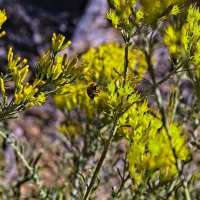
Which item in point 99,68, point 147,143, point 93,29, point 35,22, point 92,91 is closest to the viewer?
point 147,143

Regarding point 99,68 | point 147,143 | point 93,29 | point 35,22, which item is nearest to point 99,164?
point 147,143

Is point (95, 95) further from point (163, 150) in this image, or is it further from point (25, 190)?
point (25, 190)

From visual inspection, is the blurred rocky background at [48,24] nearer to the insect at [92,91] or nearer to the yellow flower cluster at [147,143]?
the insect at [92,91]

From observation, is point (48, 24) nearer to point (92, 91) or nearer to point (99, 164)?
point (92, 91)

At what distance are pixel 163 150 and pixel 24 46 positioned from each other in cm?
560

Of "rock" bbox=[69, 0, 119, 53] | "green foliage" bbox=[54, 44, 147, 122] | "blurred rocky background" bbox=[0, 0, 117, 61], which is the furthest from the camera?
"blurred rocky background" bbox=[0, 0, 117, 61]

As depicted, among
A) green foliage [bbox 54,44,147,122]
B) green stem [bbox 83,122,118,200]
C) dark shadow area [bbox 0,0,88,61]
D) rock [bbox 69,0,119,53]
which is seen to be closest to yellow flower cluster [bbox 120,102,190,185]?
green stem [bbox 83,122,118,200]

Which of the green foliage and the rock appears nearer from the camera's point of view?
the green foliage

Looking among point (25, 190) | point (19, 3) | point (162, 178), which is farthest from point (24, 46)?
point (162, 178)

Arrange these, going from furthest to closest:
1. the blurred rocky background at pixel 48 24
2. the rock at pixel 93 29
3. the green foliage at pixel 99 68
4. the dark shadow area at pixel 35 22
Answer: the dark shadow area at pixel 35 22 < the blurred rocky background at pixel 48 24 < the rock at pixel 93 29 < the green foliage at pixel 99 68

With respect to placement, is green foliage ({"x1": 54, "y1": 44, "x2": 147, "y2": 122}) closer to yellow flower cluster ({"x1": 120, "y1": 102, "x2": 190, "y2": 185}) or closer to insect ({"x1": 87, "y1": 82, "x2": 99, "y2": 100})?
insect ({"x1": 87, "y1": 82, "x2": 99, "y2": 100})

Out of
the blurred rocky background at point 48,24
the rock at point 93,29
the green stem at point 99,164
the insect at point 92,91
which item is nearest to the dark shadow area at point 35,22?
the blurred rocky background at point 48,24

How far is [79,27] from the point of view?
7.43 metres

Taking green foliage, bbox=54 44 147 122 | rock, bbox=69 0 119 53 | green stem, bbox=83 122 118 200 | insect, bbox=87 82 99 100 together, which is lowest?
green stem, bbox=83 122 118 200
